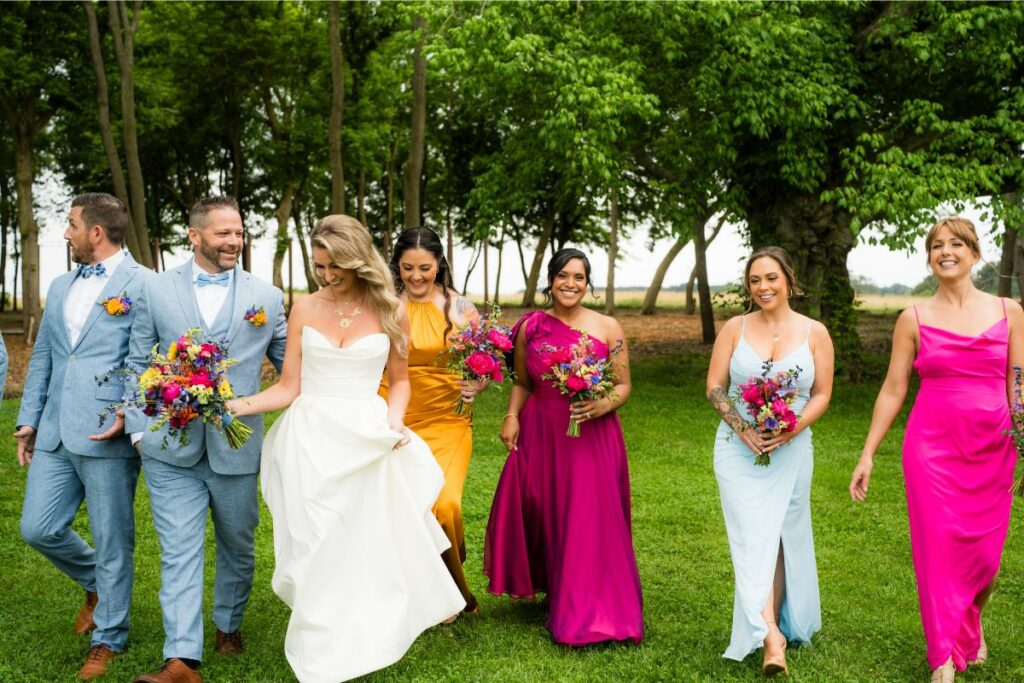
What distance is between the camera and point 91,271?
19.4 ft

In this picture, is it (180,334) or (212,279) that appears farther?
(212,279)

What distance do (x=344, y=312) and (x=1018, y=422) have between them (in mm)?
3631

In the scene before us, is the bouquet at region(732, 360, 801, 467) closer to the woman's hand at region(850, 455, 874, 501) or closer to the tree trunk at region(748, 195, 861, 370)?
the woman's hand at region(850, 455, 874, 501)

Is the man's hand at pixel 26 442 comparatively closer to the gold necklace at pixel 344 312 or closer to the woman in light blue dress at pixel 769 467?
the gold necklace at pixel 344 312

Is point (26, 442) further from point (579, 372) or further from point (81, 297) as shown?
point (579, 372)

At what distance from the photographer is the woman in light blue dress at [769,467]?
5.72 m

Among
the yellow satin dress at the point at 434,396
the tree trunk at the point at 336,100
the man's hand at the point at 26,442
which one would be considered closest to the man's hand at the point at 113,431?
the man's hand at the point at 26,442

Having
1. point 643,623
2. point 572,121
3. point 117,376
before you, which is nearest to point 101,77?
point 572,121

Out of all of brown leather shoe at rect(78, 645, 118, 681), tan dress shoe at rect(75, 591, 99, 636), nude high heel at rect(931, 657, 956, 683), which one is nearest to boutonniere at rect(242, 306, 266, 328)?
brown leather shoe at rect(78, 645, 118, 681)

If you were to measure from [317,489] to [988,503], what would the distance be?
3.65m

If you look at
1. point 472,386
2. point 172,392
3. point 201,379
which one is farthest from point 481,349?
point 172,392

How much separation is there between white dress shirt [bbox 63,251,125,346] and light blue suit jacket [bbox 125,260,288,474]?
0.45 m

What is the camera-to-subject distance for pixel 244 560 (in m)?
5.84

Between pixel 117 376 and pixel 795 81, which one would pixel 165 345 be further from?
pixel 795 81
